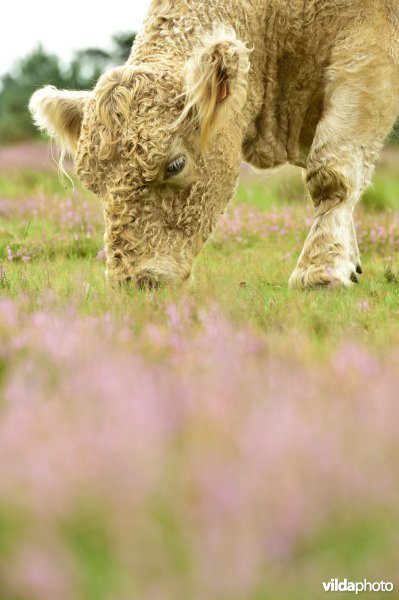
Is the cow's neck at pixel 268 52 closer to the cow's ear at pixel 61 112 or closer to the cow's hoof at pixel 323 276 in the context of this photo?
the cow's ear at pixel 61 112

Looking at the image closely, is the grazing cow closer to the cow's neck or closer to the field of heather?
the cow's neck

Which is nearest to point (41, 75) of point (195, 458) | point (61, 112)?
point (61, 112)

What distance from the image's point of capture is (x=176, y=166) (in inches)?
191

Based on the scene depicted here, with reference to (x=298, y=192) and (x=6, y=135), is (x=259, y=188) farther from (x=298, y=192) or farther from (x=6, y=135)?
(x=6, y=135)

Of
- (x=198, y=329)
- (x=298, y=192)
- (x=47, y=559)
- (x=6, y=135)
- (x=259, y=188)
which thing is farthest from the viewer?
(x=6, y=135)

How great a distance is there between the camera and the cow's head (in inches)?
185

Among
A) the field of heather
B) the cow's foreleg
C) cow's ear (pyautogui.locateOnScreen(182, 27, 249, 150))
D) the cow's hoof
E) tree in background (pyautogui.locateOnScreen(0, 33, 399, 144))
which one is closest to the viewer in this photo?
the field of heather

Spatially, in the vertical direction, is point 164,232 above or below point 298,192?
above

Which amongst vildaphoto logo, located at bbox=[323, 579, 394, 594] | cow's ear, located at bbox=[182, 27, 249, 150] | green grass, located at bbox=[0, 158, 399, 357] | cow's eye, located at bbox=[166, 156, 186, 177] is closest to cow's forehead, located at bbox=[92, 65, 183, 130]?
cow's ear, located at bbox=[182, 27, 249, 150]

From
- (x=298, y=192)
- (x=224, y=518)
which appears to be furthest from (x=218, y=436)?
(x=298, y=192)

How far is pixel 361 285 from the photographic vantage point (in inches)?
222

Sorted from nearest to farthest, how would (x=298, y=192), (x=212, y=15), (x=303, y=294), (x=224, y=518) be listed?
(x=224, y=518)
(x=303, y=294)
(x=212, y=15)
(x=298, y=192)

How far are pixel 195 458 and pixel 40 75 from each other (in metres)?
36.3

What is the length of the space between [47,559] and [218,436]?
542 millimetres
